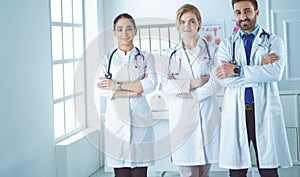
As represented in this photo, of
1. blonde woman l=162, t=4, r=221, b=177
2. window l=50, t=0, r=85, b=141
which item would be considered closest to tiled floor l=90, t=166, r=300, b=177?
window l=50, t=0, r=85, b=141

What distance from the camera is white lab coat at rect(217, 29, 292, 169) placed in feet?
9.11

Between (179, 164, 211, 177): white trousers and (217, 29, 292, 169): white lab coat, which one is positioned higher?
(217, 29, 292, 169): white lab coat

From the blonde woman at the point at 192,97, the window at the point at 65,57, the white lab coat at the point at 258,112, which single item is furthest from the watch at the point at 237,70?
the window at the point at 65,57

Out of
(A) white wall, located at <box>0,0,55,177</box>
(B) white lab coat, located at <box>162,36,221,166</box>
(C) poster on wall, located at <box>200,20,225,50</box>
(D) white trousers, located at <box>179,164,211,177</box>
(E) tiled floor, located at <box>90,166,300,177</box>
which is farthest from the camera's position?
(C) poster on wall, located at <box>200,20,225,50</box>

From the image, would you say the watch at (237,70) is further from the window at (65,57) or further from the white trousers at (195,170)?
the window at (65,57)

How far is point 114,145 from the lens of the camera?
2.89 m

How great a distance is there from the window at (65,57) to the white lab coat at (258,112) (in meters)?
1.51

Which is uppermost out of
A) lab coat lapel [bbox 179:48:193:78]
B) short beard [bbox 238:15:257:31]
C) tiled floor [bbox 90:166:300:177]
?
short beard [bbox 238:15:257:31]

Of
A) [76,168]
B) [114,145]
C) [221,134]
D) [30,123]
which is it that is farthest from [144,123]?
[76,168]

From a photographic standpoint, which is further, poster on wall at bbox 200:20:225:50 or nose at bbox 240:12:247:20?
poster on wall at bbox 200:20:225:50

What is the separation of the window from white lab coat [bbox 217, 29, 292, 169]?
1510 mm

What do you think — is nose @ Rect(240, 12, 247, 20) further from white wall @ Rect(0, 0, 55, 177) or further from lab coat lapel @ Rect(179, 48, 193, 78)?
white wall @ Rect(0, 0, 55, 177)

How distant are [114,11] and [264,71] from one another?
2217 mm

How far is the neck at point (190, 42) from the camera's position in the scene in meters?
2.84
